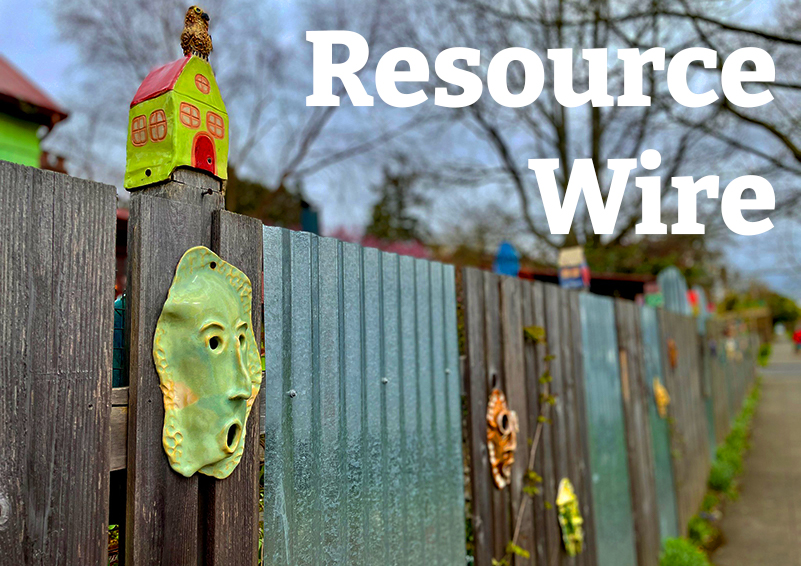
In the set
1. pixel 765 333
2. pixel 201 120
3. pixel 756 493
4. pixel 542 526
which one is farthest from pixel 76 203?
pixel 765 333

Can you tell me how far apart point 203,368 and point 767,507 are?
25.1ft

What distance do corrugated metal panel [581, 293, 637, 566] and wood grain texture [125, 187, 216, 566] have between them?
281 centimetres

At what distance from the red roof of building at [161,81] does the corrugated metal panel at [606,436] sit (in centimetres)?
289

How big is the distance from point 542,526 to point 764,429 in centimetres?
1195

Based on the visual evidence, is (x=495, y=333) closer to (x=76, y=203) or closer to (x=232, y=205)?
(x=76, y=203)

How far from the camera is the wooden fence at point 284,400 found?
3.40 ft

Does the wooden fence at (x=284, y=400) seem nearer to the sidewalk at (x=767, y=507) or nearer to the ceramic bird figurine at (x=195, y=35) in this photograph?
the ceramic bird figurine at (x=195, y=35)

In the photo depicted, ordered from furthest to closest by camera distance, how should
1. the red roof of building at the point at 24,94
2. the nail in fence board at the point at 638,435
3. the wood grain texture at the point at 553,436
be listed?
the red roof of building at the point at 24,94 → the nail in fence board at the point at 638,435 → the wood grain texture at the point at 553,436

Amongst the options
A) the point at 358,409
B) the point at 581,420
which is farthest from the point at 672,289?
the point at 358,409

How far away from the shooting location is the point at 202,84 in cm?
139

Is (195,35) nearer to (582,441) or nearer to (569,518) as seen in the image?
(569,518)

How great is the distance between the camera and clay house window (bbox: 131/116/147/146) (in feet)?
4.44

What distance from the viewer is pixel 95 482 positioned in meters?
1.11

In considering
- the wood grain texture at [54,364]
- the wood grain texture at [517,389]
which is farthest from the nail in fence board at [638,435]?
the wood grain texture at [54,364]
